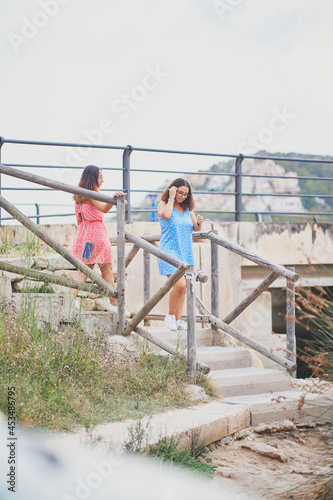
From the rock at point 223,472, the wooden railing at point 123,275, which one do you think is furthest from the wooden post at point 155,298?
the rock at point 223,472

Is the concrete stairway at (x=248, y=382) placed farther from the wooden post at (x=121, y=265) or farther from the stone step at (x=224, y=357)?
the wooden post at (x=121, y=265)

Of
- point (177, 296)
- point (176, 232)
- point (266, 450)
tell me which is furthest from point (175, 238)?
point (266, 450)

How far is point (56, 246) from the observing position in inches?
226

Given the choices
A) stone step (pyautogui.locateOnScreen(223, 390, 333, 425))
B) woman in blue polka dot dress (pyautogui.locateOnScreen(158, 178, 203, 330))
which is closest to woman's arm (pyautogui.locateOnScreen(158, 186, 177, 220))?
woman in blue polka dot dress (pyautogui.locateOnScreen(158, 178, 203, 330))

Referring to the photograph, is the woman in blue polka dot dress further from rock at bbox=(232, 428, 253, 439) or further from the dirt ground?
the dirt ground

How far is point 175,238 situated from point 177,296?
1.84ft

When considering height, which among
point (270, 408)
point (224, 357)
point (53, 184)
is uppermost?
point (53, 184)

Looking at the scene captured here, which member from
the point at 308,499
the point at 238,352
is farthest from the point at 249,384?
the point at 308,499

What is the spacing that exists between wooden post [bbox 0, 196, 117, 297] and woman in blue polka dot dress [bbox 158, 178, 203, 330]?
0.73m

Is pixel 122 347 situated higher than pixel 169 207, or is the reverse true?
pixel 169 207

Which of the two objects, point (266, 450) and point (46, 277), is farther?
point (46, 277)

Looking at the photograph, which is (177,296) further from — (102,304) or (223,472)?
(223,472)

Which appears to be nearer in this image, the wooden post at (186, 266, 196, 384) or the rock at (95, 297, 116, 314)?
the wooden post at (186, 266, 196, 384)

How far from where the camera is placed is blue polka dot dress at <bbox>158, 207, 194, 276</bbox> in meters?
6.62
